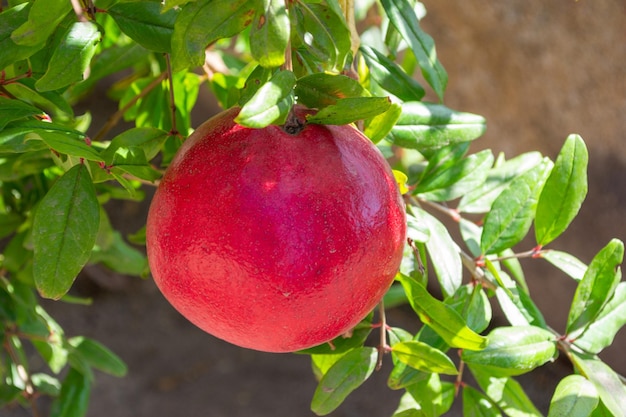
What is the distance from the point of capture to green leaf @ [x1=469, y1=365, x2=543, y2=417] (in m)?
0.84

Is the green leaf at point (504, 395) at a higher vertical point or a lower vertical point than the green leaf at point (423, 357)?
lower

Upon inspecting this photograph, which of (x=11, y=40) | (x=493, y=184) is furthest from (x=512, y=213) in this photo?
(x=11, y=40)

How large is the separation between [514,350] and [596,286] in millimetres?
132

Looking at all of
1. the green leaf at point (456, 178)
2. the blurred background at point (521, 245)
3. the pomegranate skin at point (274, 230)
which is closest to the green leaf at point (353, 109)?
the pomegranate skin at point (274, 230)

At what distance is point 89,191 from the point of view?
2.20 feet

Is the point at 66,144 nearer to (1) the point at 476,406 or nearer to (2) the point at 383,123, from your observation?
(2) the point at 383,123

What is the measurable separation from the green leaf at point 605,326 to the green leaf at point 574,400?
81 millimetres

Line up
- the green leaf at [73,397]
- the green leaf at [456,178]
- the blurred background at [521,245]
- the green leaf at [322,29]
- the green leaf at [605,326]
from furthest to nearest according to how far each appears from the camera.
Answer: the blurred background at [521,245] → the green leaf at [73,397] → the green leaf at [456,178] → the green leaf at [605,326] → the green leaf at [322,29]

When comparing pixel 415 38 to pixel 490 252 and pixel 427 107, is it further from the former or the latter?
pixel 490 252

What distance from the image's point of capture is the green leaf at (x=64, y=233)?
647 mm

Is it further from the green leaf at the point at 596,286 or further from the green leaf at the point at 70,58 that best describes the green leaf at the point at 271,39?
the green leaf at the point at 596,286

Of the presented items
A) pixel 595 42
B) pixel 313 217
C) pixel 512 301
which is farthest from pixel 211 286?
pixel 595 42

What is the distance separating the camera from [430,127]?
0.81 metres

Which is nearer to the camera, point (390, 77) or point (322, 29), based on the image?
point (322, 29)
